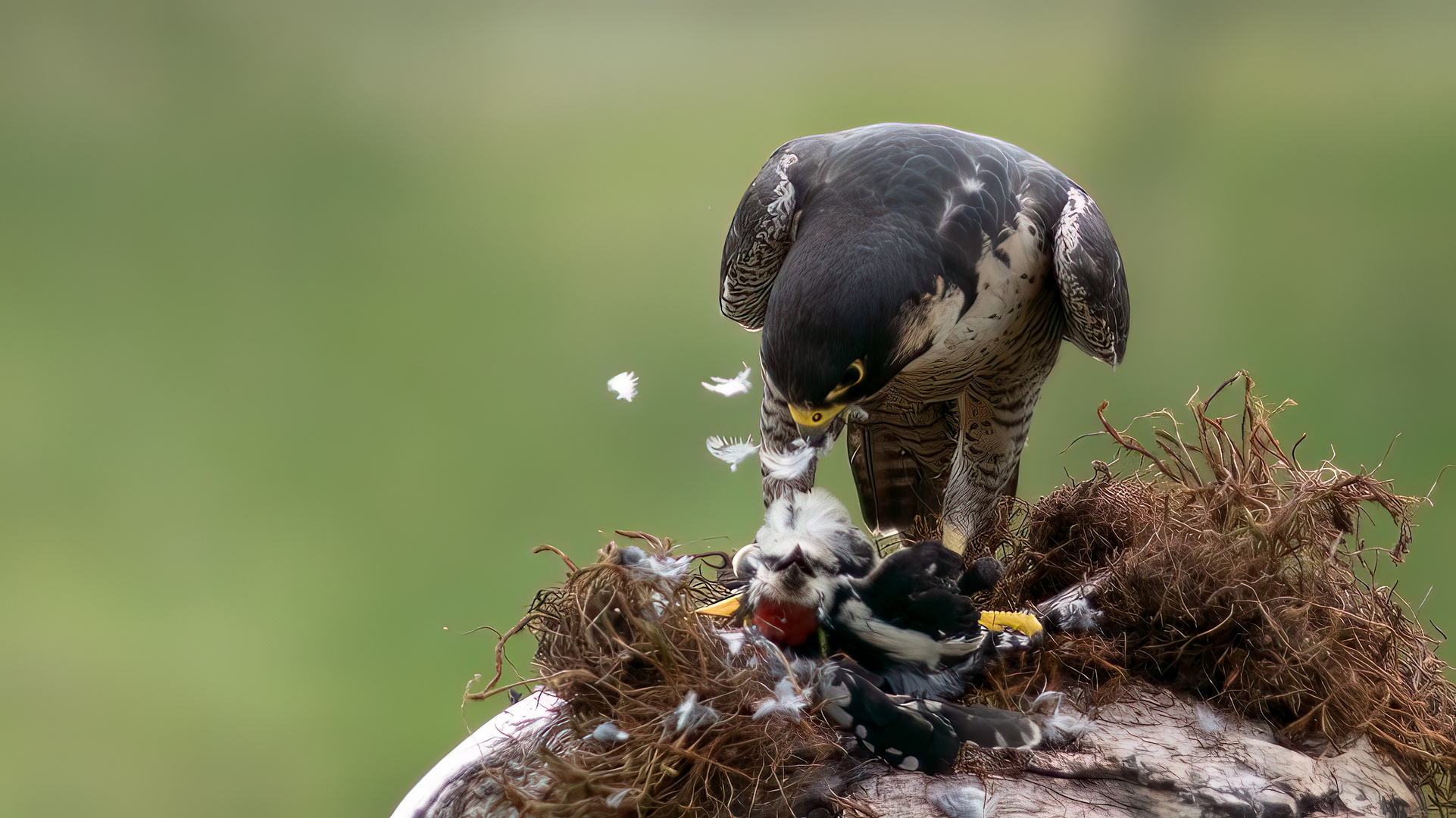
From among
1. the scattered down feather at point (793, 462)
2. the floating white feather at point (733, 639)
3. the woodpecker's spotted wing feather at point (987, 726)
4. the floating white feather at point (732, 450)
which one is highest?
the floating white feather at point (732, 450)

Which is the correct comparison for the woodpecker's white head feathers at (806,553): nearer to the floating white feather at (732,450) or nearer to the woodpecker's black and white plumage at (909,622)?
the woodpecker's black and white plumage at (909,622)

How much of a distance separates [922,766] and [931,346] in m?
0.54

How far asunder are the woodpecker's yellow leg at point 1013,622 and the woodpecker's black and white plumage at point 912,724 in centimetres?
16

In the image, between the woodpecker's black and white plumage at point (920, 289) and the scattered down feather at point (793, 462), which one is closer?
the woodpecker's black and white plumage at point (920, 289)

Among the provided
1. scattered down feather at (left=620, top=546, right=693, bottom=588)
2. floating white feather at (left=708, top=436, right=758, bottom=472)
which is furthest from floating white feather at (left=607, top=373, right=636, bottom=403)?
scattered down feather at (left=620, top=546, right=693, bottom=588)

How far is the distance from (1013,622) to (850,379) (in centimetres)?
34

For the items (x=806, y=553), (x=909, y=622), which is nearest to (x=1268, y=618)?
(x=909, y=622)

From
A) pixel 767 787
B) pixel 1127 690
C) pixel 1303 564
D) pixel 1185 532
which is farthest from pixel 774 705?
pixel 1303 564

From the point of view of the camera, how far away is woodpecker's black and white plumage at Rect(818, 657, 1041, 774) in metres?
0.94

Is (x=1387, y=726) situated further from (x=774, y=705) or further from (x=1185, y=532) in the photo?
(x=774, y=705)

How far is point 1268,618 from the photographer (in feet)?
3.51

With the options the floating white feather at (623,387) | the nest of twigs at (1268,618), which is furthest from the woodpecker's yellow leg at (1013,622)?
the floating white feather at (623,387)

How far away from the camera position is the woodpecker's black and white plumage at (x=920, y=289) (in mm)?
1130

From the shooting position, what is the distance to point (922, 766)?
3.08 feet
